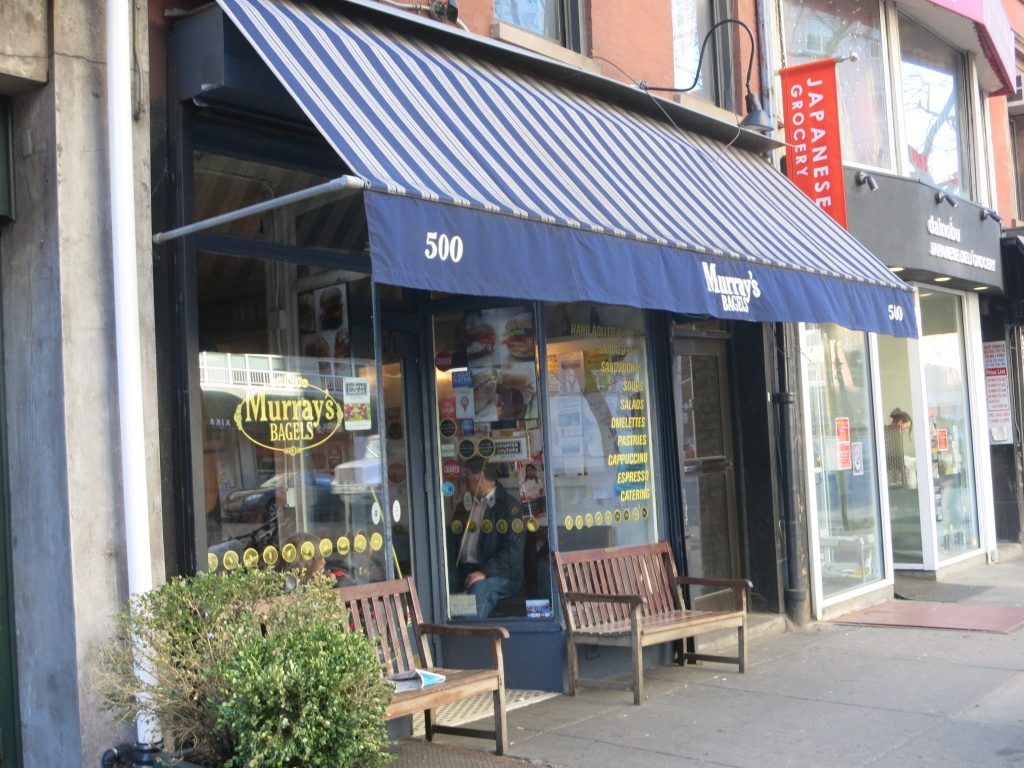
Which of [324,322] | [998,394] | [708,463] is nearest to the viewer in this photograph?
[324,322]

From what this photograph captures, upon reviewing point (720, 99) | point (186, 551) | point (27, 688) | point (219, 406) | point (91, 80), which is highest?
point (720, 99)

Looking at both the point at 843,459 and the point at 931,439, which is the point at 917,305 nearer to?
the point at 931,439

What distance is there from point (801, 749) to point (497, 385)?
10.2 ft

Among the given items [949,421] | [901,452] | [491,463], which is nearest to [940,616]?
[901,452]

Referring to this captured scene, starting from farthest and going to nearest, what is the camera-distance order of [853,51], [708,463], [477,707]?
[853,51] < [708,463] < [477,707]

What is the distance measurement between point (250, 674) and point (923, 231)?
930 centimetres

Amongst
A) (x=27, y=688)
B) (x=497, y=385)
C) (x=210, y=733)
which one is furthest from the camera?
(x=497, y=385)

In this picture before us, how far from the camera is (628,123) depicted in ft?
25.9

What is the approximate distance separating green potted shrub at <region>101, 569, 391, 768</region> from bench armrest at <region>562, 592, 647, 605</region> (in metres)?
2.41

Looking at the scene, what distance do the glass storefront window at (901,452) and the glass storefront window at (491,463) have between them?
6.41 metres

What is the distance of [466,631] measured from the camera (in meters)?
5.90

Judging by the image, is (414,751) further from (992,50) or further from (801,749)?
(992,50)

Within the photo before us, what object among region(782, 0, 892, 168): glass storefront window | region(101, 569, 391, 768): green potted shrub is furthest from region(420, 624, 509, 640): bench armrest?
region(782, 0, 892, 168): glass storefront window

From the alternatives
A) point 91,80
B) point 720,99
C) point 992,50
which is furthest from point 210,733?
point 992,50
